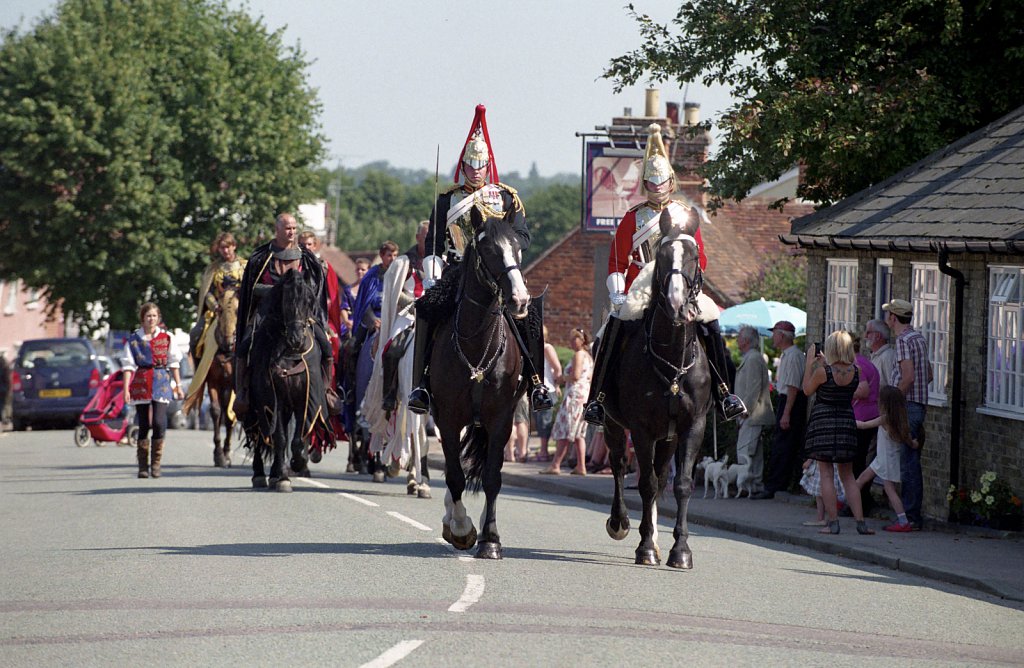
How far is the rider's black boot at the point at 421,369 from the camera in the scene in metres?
12.3

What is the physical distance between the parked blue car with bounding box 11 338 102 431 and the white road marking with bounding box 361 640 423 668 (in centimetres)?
3010

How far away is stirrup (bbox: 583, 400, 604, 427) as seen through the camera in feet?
40.7

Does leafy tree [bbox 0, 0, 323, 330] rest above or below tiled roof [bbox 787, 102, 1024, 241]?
above

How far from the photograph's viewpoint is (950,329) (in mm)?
17406

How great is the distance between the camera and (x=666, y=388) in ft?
39.1

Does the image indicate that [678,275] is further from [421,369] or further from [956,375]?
[956,375]

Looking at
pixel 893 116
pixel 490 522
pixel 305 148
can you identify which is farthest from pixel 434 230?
pixel 305 148

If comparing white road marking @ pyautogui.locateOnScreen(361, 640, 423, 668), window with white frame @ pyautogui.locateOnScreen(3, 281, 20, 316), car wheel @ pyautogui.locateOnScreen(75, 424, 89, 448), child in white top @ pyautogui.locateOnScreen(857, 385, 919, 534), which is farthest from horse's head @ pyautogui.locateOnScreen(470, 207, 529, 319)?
window with white frame @ pyautogui.locateOnScreen(3, 281, 20, 316)

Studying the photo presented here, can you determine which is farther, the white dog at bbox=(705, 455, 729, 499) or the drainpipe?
the white dog at bbox=(705, 455, 729, 499)

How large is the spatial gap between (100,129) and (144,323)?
3016 centimetres

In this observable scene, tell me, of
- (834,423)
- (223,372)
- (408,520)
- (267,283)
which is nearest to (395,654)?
(408,520)

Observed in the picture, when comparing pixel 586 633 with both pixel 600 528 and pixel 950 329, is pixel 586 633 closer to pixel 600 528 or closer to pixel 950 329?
pixel 600 528

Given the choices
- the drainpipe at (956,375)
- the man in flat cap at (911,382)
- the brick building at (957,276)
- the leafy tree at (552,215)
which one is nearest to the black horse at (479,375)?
the man in flat cap at (911,382)

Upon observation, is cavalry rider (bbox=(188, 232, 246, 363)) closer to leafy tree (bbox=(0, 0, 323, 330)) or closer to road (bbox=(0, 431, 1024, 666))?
road (bbox=(0, 431, 1024, 666))
